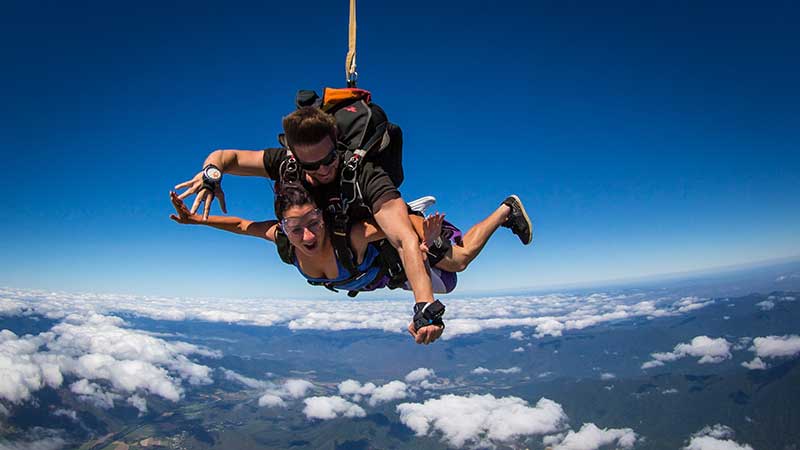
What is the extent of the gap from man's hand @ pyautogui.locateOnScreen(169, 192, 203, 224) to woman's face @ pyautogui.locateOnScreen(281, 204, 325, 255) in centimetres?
70

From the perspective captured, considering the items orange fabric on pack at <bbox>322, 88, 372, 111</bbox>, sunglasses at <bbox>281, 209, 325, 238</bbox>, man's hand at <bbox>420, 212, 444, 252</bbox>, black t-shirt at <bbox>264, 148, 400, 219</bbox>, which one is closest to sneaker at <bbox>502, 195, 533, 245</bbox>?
man's hand at <bbox>420, 212, 444, 252</bbox>

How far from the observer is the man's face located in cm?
285

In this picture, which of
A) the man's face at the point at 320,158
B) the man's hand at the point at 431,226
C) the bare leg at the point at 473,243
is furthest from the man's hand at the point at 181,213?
the bare leg at the point at 473,243

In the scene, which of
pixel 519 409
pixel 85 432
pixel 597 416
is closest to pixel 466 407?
pixel 519 409

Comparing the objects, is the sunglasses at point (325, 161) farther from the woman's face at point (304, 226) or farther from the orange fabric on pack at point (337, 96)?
the orange fabric on pack at point (337, 96)

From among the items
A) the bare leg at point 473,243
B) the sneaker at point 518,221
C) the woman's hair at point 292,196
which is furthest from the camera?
the sneaker at point 518,221

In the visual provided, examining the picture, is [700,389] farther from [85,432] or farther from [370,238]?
[85,432]

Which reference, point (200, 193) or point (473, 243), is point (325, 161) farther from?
point (473, 243)

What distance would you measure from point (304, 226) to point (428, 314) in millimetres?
1456

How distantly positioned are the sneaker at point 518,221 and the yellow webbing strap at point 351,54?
1914 mm

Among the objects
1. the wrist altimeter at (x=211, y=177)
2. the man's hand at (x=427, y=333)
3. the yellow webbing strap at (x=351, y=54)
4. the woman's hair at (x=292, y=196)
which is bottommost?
the man's hand at (x=427, y=333)

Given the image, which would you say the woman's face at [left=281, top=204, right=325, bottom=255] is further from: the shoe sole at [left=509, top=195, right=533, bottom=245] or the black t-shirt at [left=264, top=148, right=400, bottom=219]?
the shoe sole at [left=509, top=195, right=533, bottom=245]

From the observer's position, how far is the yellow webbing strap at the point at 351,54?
3.65 metres

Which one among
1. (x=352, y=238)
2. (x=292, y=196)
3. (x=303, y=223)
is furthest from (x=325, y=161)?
(x=352, y=238)
